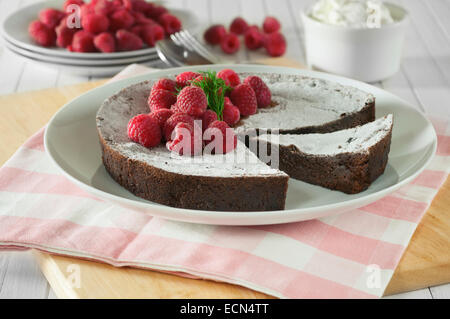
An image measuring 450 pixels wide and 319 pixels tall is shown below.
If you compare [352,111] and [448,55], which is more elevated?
[352,111]

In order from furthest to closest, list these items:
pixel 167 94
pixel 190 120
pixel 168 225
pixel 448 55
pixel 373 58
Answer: pixel 448 55 < pixel 373 58 < pixel 167 94 < pixel 190 120 < pixel 168 225

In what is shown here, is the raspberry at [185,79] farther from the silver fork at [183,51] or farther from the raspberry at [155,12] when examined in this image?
the raspberry at [155,12]

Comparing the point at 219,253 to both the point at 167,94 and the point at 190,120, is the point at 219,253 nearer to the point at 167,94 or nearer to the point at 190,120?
the point at 190,120

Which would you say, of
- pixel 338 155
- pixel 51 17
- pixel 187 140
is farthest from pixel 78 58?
pixel 338 155

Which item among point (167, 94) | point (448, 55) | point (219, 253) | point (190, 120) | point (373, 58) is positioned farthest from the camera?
point (448, 55)

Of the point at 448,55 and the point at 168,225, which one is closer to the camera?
the point at 168,225

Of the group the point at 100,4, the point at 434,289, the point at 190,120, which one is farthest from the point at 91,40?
the point at 434,289

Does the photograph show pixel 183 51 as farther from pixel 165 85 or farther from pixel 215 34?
pixel 165 85
